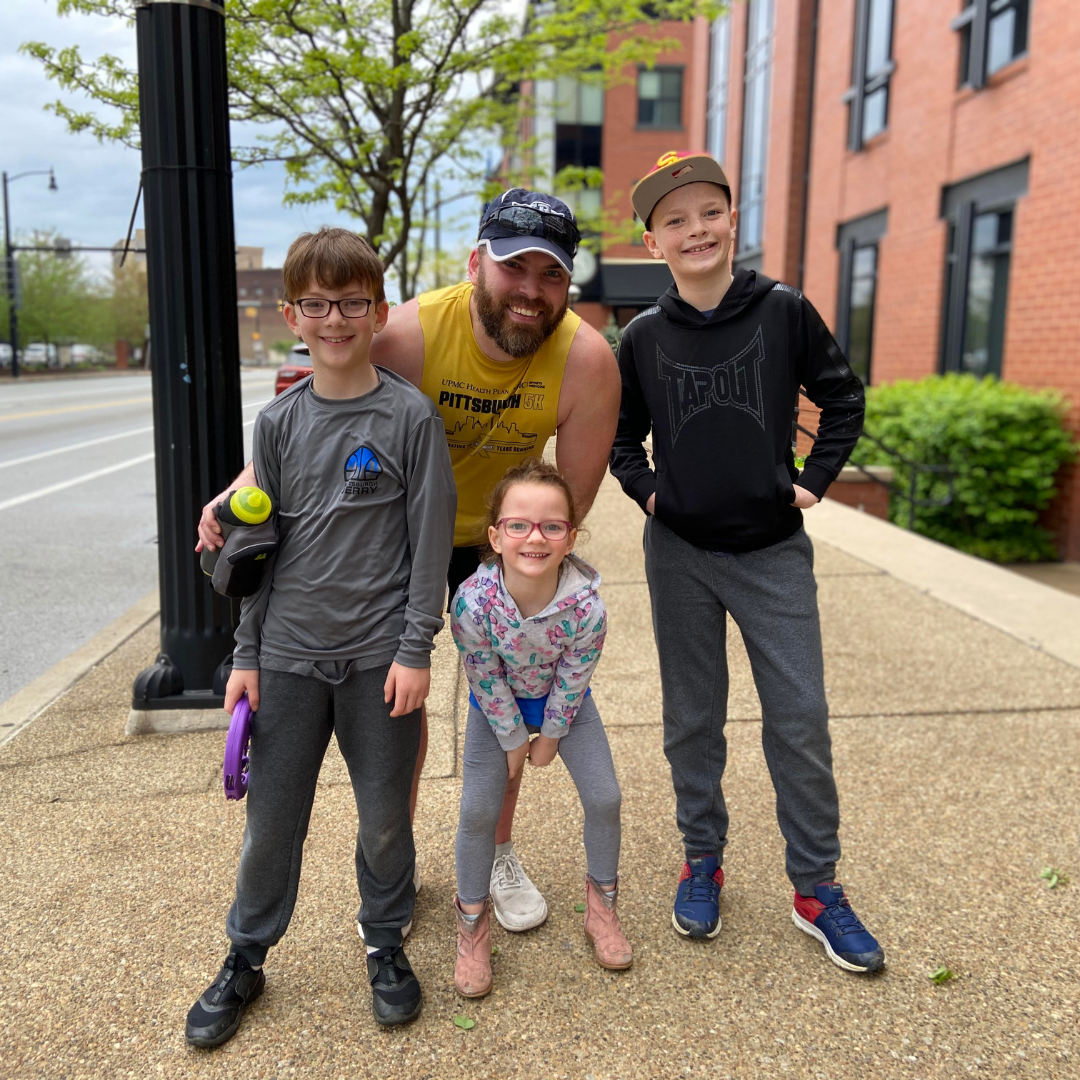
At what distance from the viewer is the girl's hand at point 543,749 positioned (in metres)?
2.52

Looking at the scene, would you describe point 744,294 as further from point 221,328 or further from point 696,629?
point 221,328

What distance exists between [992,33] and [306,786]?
11853 mm

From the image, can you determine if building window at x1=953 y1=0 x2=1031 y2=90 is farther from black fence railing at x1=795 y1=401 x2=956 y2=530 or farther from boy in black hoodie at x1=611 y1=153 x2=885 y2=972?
boy in black hoodie at x1=611 y1=153 x2=885 y2=972

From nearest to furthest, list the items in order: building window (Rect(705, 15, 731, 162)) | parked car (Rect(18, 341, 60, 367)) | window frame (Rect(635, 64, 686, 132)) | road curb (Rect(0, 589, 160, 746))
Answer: road curb (Rect(0, 589, 160, 746)) < building window (Rect(705, 15, 731, 162)) < window frame (Rect(635, 64, 686, 132)) < parked car (Rect(18, 341, 60, 367))

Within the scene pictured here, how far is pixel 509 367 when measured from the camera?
8.45 ft

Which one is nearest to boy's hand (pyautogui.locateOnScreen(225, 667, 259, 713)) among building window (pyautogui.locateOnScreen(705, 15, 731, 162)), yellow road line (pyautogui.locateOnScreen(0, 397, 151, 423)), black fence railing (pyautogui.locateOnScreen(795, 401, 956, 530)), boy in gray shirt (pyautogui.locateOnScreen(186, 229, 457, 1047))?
boy in gray shirt (pyautogui.locateOnScreen(186, 229, 457, 1047))

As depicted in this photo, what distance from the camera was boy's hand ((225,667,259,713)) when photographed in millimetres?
2320

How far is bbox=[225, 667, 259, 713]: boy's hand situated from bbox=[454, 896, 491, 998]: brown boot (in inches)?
29.9

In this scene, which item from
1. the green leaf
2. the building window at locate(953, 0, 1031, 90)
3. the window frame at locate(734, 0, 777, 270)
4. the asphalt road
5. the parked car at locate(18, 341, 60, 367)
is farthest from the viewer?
the parked car at locate(18, 341, 60, 367)

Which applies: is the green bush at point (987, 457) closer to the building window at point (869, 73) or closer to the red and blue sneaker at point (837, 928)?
the building window at point (869, 73)

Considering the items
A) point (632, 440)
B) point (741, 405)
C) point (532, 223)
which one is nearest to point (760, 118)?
point (632, 440)

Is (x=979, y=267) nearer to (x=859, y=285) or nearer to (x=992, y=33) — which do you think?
(x=992, y=33)

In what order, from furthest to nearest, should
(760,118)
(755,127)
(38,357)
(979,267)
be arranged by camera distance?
(38,357)
(755,127)
(760,118)
(979,267)

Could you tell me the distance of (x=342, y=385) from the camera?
7.64 ft
